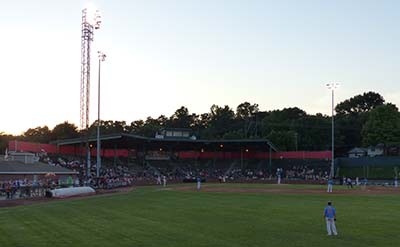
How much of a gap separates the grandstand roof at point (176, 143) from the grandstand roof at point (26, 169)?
57.8ft

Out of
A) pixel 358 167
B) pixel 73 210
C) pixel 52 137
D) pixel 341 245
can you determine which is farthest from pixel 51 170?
pixel 52 137

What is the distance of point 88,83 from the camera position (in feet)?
204

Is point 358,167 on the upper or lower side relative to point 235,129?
lower

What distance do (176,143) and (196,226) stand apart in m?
74.6

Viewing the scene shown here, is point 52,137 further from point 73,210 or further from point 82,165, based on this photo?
point 73,210

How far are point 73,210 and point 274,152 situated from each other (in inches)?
2975

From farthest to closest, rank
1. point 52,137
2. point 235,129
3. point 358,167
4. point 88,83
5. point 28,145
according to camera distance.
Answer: point 235,129, point 52,137, point 358,167, point 28,145, point 88,83

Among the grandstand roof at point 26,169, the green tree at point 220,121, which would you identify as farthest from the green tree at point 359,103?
the grandstand roof at point 26,169

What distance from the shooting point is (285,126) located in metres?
139

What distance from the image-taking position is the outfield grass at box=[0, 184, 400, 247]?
63.1 feet

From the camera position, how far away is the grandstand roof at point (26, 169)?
55344 millimetres

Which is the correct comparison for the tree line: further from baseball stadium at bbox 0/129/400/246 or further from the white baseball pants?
the white baseball pants

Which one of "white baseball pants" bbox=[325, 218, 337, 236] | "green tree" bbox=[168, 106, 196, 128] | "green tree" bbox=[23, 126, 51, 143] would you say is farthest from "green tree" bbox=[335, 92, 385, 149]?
"white baseball pants" bbox=[325, 218, 337, 236]

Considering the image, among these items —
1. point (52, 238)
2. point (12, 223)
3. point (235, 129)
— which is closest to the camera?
point (52, 238)
